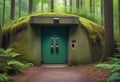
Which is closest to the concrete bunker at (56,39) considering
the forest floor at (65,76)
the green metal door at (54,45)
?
the green metal door at (54,45)

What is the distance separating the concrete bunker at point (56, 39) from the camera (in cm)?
1570

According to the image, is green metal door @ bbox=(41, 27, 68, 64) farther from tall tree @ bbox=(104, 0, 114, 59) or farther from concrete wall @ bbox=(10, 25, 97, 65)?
tall tree @ bbox=(104, 0, 114, 59)

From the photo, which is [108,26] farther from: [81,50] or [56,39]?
[56,39]

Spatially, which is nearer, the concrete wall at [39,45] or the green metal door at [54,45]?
the concrete wall at [39,45]

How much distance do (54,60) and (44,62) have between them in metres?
0.72

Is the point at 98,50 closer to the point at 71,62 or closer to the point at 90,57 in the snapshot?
the point at 90,57

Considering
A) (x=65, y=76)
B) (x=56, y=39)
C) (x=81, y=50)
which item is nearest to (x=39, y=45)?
(x=56, y=39)

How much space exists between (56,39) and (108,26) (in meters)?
4.99

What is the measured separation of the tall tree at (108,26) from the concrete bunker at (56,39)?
8.85 feet

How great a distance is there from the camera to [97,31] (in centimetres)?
1666

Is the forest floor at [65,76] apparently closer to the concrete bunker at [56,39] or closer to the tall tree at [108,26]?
the tall tree at [108,26]

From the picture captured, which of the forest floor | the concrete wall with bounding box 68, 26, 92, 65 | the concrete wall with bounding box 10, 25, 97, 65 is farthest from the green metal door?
the forest floor

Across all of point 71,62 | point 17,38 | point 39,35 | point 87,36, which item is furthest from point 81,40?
point 17,38

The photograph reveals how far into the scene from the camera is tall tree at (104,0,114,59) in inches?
514
